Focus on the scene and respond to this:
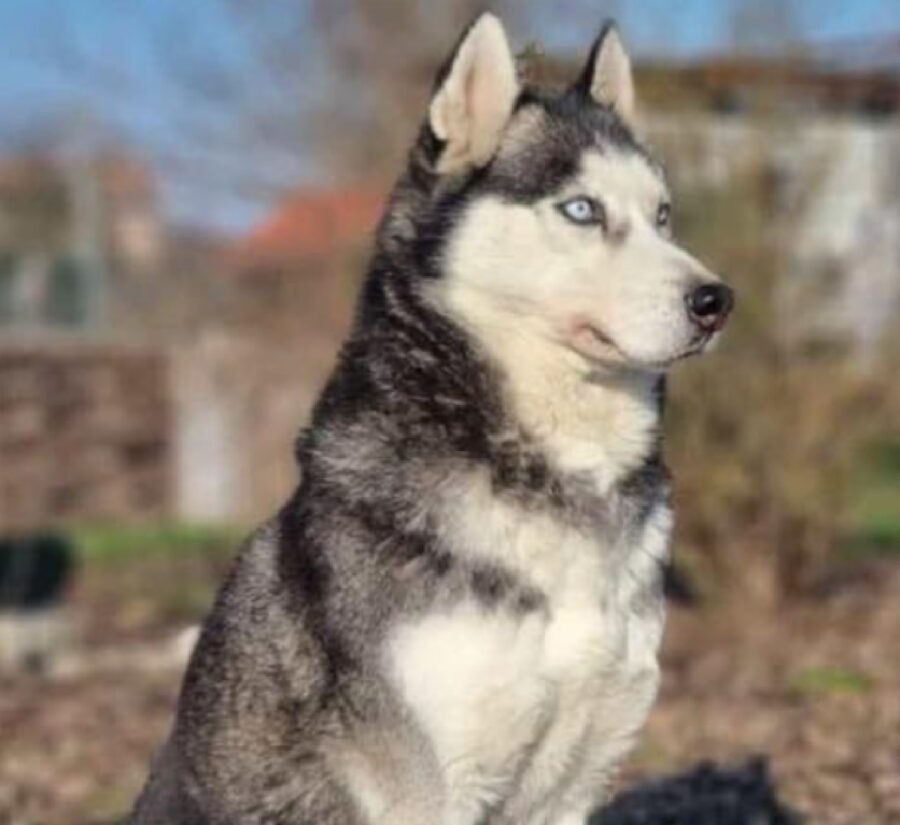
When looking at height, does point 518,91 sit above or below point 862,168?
above

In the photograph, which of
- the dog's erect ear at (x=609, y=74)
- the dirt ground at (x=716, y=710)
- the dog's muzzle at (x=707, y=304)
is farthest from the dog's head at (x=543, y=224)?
the dirt ground at (x=716, y=710)

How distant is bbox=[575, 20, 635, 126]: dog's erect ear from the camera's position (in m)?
4.92

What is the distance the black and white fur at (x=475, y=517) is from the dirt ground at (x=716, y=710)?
251cm

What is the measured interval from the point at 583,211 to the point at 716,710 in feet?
16.5

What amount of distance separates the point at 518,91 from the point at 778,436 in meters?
7.20

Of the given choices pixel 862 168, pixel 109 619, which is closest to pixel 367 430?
pixel 862 168

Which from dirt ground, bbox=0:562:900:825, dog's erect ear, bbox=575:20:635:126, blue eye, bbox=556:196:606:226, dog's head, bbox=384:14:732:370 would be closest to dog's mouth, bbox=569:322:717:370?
dog's head, bbox=384:14:732:370

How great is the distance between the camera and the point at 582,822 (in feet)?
15.5

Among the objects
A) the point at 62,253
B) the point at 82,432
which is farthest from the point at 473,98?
the point at 82,432

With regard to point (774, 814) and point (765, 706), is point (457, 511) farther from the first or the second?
point (765, 706)

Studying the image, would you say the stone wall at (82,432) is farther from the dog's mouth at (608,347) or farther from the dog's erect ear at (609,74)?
the dog's mouth at (608,347)

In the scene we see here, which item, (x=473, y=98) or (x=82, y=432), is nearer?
(x=473, y=98)

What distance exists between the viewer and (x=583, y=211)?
4480mm

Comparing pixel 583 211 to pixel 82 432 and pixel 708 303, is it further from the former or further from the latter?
pixel 82 432
